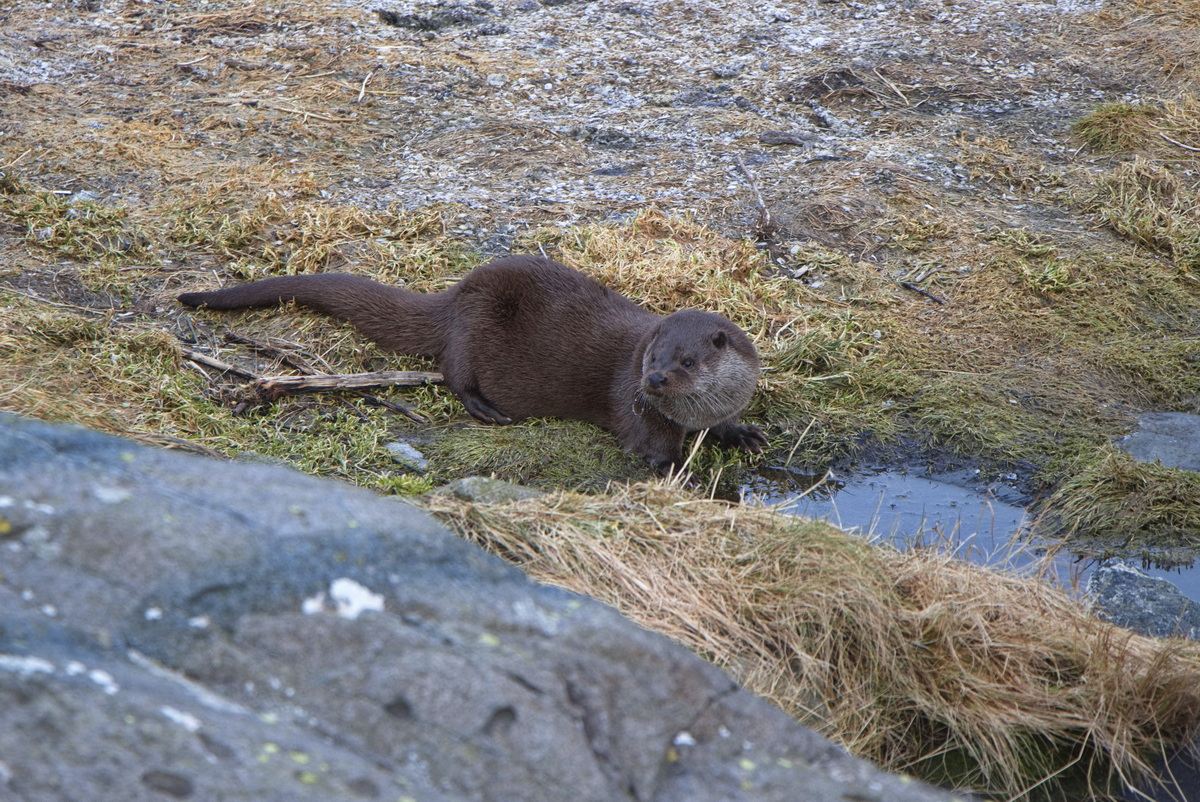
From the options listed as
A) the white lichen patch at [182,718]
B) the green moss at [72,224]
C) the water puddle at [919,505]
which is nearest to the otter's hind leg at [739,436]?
the water puddle at [919,505]

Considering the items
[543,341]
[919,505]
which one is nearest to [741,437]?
[919,505]

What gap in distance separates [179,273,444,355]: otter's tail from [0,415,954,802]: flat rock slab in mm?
2925

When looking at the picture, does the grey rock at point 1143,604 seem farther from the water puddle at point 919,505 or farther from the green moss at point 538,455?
the green moss at point 538,455

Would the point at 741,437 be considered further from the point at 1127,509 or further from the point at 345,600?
the point at 345,600

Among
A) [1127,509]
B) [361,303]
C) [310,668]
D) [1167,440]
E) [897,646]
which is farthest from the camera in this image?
[361,303]

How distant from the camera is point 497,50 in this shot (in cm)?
703

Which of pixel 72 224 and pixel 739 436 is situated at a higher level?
pixel 72 224

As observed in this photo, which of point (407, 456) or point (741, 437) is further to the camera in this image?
point (741, 437)

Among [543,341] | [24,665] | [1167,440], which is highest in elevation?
[24,665]

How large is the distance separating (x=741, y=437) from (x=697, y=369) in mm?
470

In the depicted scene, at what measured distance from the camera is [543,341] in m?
4.38

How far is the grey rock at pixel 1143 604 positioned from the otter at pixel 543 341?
1419mm

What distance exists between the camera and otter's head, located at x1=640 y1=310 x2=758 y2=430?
12.8 ft

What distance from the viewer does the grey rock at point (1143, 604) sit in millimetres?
3105
